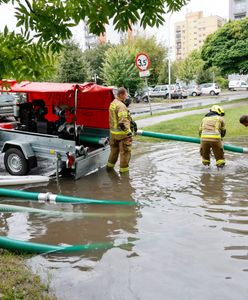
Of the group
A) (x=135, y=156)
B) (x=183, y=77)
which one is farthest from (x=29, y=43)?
(x=183, y=77)

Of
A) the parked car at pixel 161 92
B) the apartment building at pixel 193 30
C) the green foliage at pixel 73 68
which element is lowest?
the parked car at pixel 161 92

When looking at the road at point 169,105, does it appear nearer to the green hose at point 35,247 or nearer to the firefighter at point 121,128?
the firefighter at point 121,128

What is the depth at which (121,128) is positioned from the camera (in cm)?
864

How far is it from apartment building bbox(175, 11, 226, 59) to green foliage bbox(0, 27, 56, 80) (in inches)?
6292

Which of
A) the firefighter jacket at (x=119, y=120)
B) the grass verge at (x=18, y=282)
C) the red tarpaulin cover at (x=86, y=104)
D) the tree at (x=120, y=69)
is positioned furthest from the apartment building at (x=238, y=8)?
the grass verge at (x=18, y=282)

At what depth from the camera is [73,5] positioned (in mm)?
2756

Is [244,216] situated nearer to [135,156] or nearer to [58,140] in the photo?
[58,140]

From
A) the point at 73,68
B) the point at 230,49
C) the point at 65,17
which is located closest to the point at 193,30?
the point at 73,68

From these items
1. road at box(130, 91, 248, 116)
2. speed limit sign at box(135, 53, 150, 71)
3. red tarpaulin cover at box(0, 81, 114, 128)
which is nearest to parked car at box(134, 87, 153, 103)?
road at box(130, 91, 248, 116)

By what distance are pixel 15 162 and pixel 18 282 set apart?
16.0ft

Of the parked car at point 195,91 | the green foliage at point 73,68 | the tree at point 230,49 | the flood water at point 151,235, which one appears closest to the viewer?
the flood water at point 151,235

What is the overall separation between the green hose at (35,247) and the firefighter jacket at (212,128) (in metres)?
4.61

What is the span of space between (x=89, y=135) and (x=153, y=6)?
6.99 metres

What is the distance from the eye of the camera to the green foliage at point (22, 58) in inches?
105
